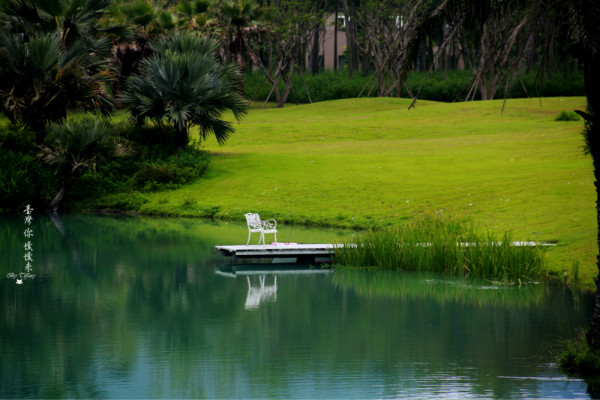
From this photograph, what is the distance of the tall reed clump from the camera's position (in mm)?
17750

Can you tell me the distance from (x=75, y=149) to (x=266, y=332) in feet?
68.9

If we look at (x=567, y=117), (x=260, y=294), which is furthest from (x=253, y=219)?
(x=567, y=117)

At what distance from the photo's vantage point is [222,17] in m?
57.8

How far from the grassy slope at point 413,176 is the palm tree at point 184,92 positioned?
2.57m

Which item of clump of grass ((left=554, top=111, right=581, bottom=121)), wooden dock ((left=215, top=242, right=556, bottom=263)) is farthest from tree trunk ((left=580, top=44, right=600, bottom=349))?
clump of grass ((left=554, top=111, right=581, bottom=121))

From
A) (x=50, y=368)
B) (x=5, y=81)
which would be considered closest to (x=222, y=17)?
(x=5, y=81)

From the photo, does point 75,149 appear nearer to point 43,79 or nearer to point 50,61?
point 43,79

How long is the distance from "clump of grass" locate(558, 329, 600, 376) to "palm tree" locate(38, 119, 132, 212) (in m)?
24.4

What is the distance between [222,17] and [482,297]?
44.6m

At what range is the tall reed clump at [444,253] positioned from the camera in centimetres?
1775

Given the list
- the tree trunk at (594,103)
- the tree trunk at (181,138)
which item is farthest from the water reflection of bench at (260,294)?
the tree trunk at (181,138)

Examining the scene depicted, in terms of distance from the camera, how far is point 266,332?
13.4 metres

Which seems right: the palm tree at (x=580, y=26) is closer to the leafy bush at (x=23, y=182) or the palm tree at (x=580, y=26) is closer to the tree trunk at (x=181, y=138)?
the leafy bush at (x=23, y=182)

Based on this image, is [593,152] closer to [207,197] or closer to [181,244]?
[181,244]
